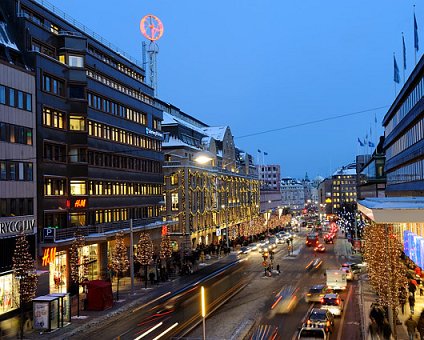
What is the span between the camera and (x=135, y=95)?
72.4 m

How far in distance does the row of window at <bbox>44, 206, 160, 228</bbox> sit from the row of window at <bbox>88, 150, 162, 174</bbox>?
510 centimetres

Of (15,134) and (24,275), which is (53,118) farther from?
(24,275)

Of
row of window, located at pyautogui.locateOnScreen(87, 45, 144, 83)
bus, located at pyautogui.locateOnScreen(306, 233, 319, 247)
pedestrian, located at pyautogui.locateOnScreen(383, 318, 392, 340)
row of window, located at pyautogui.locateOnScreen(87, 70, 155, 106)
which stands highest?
row of window, located at pyautogui.locateOnScreen(87, 45, 144, 83)

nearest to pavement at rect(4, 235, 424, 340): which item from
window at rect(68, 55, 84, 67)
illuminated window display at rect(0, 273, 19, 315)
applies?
illuminated window display at rect(0, 273, 19, 315)

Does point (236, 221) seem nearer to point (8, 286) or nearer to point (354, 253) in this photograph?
point (354, 253)

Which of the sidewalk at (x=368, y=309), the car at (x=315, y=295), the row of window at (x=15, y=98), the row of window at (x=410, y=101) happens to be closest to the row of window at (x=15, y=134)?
the row of window at (x=15, y=98)

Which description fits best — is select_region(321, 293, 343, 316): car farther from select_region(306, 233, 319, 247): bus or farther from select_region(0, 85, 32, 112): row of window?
select_region(306, 233, 319, 247): bus

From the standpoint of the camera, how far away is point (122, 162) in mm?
67438

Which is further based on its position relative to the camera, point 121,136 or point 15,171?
point 121,136

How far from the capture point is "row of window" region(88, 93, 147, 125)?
58.9 meters

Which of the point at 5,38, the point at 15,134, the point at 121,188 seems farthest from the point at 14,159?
the point at 121,188

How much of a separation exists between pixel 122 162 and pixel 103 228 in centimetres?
1103

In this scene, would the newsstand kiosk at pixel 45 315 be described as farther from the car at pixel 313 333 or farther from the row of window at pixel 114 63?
the row of window at pixel 114 63

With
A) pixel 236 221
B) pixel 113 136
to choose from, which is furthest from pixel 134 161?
pixel 236 221
